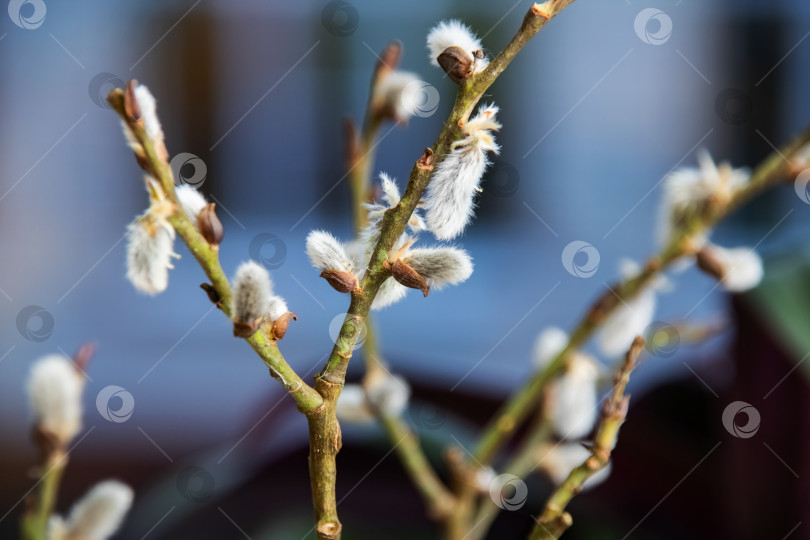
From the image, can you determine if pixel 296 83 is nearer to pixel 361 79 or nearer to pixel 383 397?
pixel 361 79

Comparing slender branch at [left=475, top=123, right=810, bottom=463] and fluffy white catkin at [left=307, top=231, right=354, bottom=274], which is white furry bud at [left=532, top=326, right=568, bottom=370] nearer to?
slender branch at [left=475, top=123, right=810, bottom=463]

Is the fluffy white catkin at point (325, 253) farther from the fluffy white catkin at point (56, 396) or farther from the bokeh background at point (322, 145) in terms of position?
the bokeh background at point (322, 145)

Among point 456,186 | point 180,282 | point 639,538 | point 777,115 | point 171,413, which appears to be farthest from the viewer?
point 180,282

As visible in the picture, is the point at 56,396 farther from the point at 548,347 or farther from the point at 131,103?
the point at 548,347

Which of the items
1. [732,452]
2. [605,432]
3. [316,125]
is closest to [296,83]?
[316,125]

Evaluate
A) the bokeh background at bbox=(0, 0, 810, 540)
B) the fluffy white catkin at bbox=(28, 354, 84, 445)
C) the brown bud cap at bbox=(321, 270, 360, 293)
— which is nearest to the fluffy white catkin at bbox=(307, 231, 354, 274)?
the brown bud cap at bbox=(321, 270, 360, 293)

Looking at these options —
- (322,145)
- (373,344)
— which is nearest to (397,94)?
(373,344)

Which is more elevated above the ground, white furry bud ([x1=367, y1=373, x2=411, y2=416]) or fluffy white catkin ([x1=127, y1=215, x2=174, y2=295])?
fluffy white catkin ([x1=127, y1=215, x2=174, y2=295])
